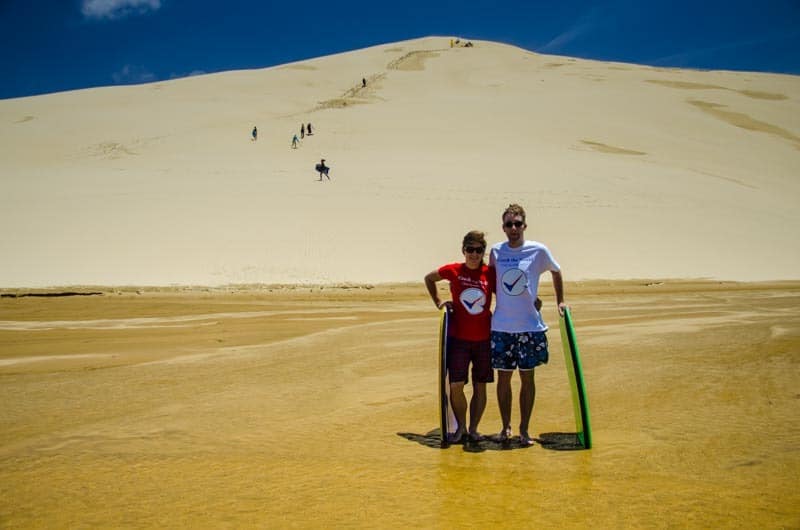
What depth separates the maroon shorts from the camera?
4941 mm

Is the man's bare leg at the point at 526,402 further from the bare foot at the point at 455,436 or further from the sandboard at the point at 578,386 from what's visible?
the bare foot at the point at 455,436

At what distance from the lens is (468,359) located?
499cm

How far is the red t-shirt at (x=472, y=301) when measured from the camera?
4895 millimetres

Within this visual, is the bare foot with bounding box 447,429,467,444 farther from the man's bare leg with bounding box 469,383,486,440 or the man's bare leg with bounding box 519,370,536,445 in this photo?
the man's bare leg with bounding box 519,370,536,445

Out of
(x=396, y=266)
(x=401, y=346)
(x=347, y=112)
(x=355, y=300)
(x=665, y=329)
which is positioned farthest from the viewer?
(x=347, y=112)

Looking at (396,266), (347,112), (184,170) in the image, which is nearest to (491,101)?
(347,112)

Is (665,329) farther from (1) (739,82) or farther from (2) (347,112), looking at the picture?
(1) (739,82)

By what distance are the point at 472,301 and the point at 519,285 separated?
1.25 feet

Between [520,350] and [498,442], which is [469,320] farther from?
[498,442]

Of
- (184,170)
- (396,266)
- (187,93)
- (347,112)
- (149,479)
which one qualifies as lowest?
(149,479)

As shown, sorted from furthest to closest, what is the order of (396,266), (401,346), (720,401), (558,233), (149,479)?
(558,233)
(396,266)
(401,346)
(720,401)
(149,479)

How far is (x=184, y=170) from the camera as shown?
29344mm

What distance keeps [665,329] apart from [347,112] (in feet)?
119

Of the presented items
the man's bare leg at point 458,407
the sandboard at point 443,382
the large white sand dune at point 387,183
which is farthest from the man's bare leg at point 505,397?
the large white sand dune at point 387,183
